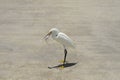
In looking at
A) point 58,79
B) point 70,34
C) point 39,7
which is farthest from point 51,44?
Answer: point 39,7

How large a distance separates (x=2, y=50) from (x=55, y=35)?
2.45 metres

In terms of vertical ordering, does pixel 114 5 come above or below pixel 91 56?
above

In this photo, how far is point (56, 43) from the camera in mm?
11875

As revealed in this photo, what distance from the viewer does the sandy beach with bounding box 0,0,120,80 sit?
9789mm

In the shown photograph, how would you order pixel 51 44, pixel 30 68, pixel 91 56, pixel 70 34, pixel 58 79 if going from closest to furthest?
pixel 58 79, pixel 30 68, pixel 91 56, pixel 51 44, pixel 70 34

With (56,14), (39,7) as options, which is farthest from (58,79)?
(39,7)

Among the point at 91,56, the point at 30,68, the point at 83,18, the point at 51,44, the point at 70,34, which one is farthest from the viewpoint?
the point at 83,18

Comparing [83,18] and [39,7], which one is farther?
[39,7]

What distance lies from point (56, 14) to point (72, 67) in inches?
227

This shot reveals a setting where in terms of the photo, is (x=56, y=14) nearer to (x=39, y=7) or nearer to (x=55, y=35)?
(x=39, y=7)

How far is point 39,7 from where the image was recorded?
16.6 m

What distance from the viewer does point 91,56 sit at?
424 inches

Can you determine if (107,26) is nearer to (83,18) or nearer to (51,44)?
(83,18)

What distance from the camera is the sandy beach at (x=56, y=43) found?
979cm
